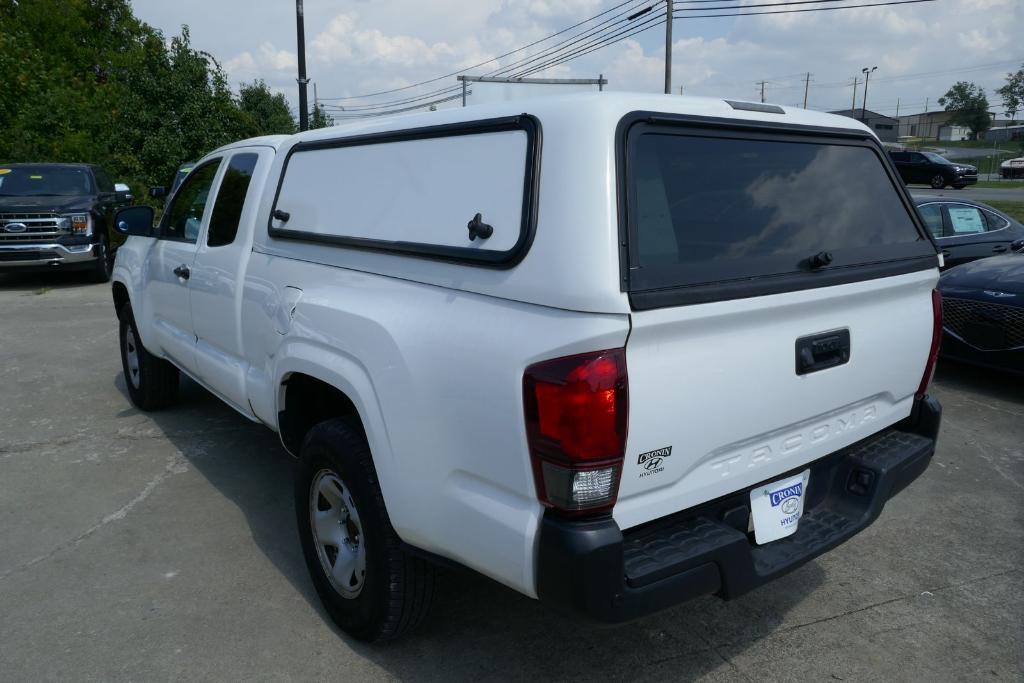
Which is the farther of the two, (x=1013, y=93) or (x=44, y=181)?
(x=1013, y=93)

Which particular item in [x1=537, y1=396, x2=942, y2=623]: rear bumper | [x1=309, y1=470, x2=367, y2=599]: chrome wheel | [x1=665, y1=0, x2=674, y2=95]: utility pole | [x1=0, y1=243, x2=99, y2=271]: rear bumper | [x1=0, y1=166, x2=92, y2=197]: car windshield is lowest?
[x1=309, y1=470, x2=367, y2=599]: chrome wheel

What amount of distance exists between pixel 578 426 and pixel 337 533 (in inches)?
54.7

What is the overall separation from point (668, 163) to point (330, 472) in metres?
1.64

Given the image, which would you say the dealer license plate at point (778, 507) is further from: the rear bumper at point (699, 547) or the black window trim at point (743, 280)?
the black window trim at point (743, 280)

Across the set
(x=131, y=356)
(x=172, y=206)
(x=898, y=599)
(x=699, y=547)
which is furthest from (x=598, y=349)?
(x=131, y=356)

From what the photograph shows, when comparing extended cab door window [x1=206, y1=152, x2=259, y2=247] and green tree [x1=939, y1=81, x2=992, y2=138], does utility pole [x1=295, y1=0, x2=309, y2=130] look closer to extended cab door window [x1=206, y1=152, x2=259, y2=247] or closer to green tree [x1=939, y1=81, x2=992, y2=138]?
extended cab door window [x1=206, y1=152, x2=259, y2=247]

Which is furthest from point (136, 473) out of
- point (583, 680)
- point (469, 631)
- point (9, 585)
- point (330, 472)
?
point (583, 680)

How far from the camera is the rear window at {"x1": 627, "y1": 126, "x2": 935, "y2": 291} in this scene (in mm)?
2328

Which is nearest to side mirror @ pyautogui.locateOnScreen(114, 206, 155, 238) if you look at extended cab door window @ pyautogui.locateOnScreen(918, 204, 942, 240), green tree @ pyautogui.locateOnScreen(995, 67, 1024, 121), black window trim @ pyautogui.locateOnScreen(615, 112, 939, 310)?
black window trim @ pyautogui.locateOnScreen(615, 112, 939, 310)

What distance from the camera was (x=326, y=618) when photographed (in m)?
3.24

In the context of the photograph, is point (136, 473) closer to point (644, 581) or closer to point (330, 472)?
point (330, 472)

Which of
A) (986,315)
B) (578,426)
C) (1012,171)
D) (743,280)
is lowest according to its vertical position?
(986,315)

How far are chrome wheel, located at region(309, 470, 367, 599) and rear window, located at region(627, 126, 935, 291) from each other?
4.75 ft

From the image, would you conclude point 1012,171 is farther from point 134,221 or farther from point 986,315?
point 134,221
